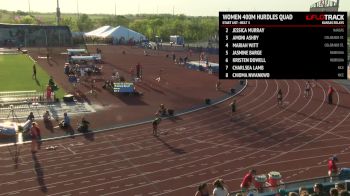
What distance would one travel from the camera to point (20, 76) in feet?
168

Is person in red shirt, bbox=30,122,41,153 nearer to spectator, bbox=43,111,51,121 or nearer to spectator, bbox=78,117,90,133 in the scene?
spectator, bbox=78,117,90,133

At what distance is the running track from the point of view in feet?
68.4

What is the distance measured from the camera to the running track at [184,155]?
20.8 m

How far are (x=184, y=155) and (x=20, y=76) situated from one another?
31360 mm

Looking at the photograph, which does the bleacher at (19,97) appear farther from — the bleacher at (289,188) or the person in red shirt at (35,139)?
the bleacher at (289,188)

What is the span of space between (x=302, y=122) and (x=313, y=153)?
23.4 ft

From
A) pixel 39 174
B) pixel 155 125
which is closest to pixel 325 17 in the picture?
pixel 39 174

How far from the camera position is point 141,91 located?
143 feet
